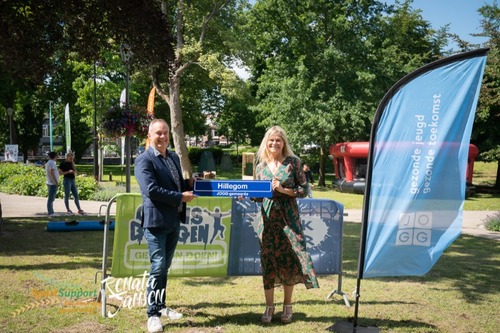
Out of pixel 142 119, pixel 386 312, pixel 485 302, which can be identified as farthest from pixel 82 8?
pixel 485 302

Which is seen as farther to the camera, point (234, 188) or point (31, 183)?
point (31, 183)

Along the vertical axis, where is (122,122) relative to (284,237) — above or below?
above

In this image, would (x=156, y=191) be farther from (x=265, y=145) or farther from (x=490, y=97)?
(x=490, y=97)

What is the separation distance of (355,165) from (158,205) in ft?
74.7

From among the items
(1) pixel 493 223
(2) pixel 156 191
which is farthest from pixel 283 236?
(1) pixel 493 223

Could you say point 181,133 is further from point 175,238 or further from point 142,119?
point 175,238

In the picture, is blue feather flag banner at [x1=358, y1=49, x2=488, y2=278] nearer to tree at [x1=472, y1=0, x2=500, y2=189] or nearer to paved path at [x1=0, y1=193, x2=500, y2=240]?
paved path at [x1=0, y1=193, x2=500, y2=240]

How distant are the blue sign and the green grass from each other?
53.8 inches

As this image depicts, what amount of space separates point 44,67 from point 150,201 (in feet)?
24.6

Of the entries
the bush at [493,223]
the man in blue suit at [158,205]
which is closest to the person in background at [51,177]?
the man in blue suit at [158,205]

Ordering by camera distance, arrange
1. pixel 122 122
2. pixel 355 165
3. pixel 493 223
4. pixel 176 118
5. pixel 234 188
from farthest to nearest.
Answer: pixel 176 118 → pixel 355 165 → pixel 493 223 → pixel 122 122 → pixel 234 188

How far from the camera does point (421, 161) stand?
15.5 ft

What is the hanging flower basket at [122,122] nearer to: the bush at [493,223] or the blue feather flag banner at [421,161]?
the blue feather flag banner at [421,161]

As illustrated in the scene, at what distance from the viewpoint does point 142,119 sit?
13.8 meters
